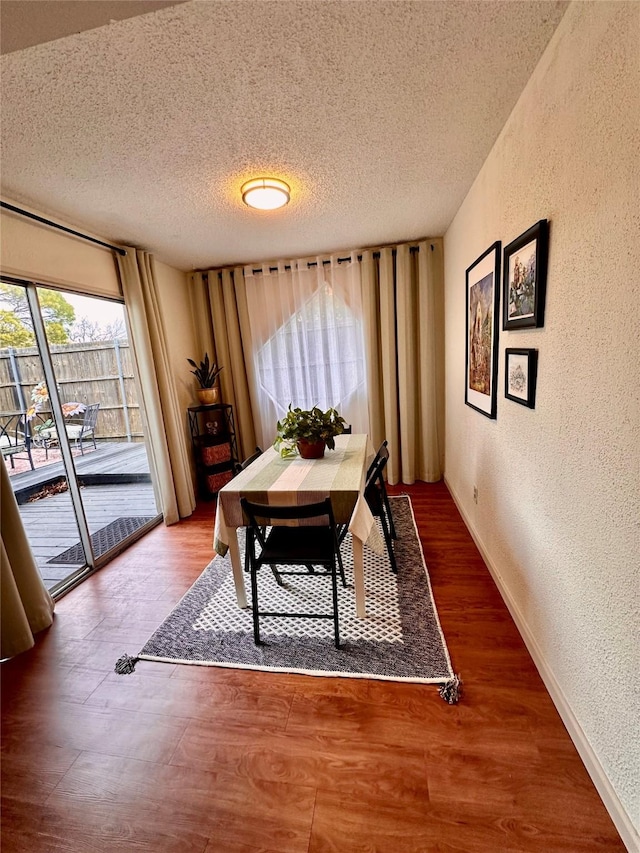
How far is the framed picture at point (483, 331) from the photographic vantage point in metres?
1.96

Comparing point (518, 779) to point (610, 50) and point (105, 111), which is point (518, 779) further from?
point (105, 111)

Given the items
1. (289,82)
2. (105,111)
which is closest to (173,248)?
(105,111)

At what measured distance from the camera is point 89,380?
114 inches

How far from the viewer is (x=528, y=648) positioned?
1653 mm

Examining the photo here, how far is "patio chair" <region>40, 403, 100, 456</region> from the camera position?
2.46 m

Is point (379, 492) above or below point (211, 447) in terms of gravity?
below

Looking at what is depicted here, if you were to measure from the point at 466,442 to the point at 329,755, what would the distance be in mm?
2203

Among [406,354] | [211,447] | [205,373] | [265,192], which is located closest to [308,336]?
[406,354]

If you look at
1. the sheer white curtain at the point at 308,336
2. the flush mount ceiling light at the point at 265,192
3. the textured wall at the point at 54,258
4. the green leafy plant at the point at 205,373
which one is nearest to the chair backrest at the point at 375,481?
the sheer white curtain at the point at 308,336

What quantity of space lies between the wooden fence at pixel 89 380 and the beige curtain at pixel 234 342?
1.10 m

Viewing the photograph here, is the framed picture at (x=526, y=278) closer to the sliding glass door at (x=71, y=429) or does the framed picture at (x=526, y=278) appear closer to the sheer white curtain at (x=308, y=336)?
the sheer white curtain at (x=308, y=336)

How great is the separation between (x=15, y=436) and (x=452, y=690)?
113 inches

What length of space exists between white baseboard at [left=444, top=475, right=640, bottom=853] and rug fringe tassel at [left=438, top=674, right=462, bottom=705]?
1.19ft

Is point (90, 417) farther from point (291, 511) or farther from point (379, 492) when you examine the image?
point (379, 492)
